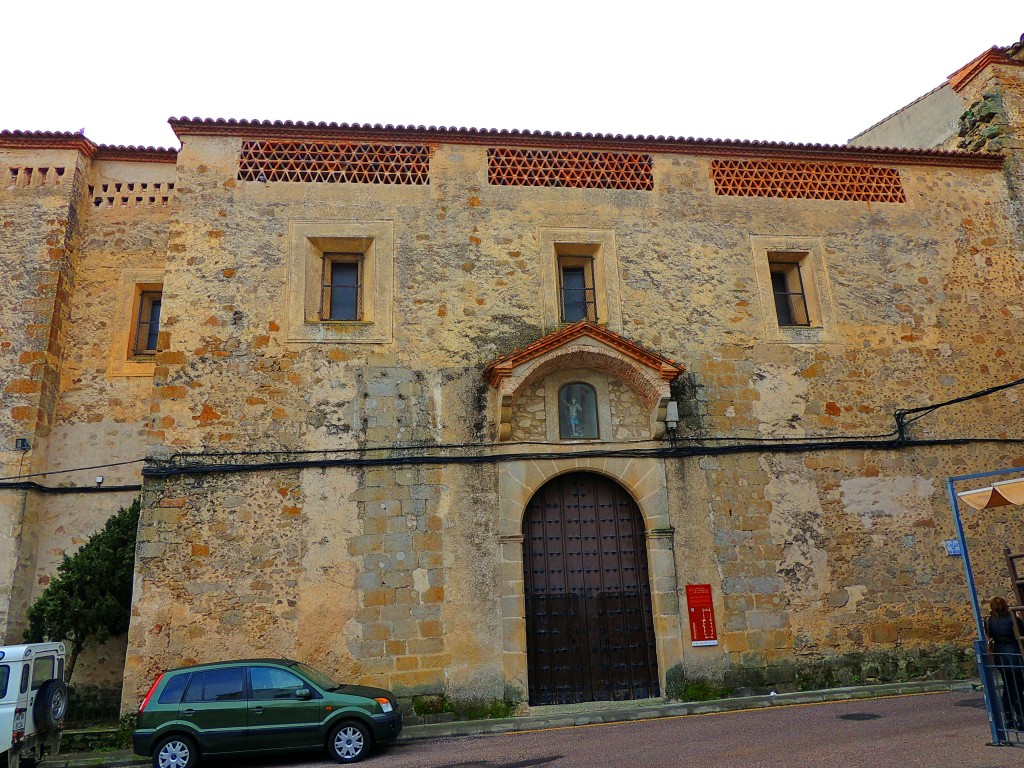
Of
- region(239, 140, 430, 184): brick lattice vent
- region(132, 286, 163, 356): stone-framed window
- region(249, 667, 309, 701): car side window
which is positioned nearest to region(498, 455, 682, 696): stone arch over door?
region(249, 667, 309, 701): car side window

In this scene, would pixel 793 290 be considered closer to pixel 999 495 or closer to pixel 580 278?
pixel 580 278

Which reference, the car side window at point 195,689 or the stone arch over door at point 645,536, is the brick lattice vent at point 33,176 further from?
the stone arch over door at point 645,536

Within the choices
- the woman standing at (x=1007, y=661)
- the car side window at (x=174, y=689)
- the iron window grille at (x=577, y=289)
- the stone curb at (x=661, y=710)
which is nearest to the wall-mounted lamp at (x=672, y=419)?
the iron window grille at (x=577, y=289)

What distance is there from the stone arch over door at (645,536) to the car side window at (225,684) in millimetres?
3407

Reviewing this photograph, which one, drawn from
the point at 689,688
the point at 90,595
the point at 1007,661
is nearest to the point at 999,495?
→ the point at 1007,661

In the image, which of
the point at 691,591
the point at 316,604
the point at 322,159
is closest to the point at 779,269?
the point at 691,591

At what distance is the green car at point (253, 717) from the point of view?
8.16 m

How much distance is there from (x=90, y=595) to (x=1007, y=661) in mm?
10892

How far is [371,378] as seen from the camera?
36.4 feet

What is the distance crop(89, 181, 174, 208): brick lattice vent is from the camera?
13.3 meters

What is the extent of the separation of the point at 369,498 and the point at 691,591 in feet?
15.3

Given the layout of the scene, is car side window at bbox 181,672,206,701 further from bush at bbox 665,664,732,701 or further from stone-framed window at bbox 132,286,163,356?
stone-framed window at bbox 132,286,163,356

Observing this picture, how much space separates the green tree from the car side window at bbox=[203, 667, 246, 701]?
280 centimetres

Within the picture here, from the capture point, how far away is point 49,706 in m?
8.66
